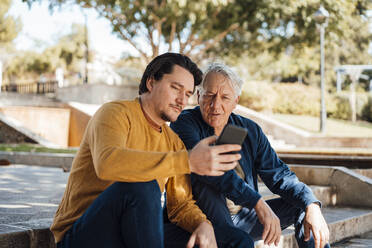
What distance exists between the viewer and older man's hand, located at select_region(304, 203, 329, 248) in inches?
114

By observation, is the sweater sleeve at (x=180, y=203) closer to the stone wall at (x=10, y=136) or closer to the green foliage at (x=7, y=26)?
the stone wall at (x=10, y=136)

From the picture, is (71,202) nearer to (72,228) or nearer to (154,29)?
(72,228)

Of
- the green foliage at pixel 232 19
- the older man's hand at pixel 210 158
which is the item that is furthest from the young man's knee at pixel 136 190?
the green foliage at pixel 232 19

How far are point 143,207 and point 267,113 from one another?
A: 23.8m

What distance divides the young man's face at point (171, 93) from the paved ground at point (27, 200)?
123cm

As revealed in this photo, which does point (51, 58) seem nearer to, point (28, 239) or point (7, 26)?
point (7, 26)

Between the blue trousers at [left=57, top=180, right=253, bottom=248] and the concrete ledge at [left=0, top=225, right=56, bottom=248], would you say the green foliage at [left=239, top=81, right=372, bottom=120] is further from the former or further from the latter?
the blue trousers at [left=57, top=180, right=253, bottom=248]

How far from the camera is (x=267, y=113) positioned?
82.9 ft

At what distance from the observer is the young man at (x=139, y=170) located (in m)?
2.04

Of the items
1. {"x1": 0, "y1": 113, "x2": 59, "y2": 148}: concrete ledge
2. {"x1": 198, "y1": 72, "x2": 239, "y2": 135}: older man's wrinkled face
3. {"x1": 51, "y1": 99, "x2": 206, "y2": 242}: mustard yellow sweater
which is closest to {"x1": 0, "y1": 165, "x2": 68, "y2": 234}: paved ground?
{"x1": 51, "y1": 99, "x2": 206, "y2": 242}: mustard yellow sweater

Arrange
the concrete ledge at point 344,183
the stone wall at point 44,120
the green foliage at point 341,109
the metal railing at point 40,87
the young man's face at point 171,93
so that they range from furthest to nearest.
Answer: the metal railing at point 40,87 → the green foliage at point 341,109 → the stone wall at point 44,120 → the concrete ledge at point 344,183 → the young man's face at point 171,93

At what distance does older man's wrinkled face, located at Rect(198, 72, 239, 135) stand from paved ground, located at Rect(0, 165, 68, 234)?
1.38m

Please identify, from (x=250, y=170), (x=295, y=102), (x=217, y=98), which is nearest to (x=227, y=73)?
(x=217, y=98)

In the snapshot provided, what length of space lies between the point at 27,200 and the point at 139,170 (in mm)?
2982
